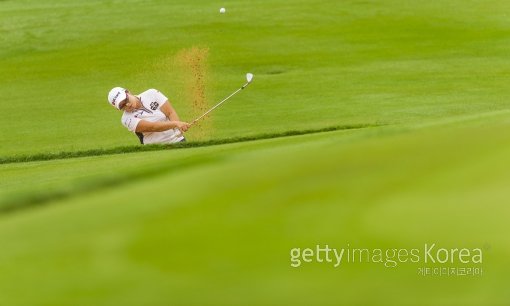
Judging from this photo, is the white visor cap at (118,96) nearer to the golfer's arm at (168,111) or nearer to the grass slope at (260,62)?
the golfer's arm at (168,111)

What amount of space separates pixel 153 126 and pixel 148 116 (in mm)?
252

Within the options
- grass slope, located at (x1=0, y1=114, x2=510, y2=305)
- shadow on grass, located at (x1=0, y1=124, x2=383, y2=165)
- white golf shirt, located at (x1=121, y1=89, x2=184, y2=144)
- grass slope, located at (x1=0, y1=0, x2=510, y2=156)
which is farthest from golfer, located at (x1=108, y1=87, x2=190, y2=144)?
grass slope, located at (x1=0, y1=114, x2=510, y2=305)

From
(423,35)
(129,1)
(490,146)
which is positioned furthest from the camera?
(129,1)

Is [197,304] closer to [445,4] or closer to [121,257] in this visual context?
[121,257]

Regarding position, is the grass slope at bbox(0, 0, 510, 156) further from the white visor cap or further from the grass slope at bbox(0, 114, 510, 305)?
the grass slope at bbox(0, 114, 510, 305)

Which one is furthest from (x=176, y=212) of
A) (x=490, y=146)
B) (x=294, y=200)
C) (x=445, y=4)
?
(x=445, y=4)

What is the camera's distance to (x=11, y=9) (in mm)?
24328

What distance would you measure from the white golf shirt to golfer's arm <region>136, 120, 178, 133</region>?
0.30 feet

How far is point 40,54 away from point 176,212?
17.3 m

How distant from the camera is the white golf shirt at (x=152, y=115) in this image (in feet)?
39.3

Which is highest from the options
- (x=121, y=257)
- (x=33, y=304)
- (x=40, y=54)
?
(x=40, y=54)

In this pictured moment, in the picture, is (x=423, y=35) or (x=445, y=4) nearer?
(x=423, y=35)

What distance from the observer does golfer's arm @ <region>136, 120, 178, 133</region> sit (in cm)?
1173

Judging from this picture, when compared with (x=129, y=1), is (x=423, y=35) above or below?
below
